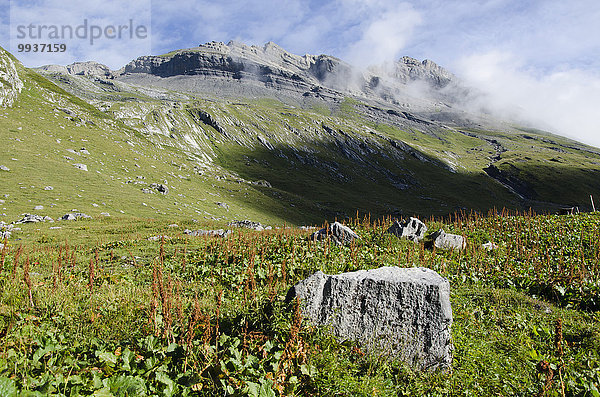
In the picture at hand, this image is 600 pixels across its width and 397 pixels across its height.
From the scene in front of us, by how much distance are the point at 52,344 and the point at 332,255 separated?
34.0 feet

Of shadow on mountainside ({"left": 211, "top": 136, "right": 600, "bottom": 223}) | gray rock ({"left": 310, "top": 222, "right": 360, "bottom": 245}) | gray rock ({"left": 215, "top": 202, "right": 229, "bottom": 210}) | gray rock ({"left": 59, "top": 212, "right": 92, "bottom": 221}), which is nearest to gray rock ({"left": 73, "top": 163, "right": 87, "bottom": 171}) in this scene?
gray rock ({"left": 215, "top": 202, "right": 229, "bottom": 210})

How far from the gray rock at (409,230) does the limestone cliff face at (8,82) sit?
309ft

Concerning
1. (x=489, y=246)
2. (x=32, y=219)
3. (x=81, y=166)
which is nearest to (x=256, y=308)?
(x=489, y=246)

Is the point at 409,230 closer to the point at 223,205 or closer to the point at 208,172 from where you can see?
the point at 223,205

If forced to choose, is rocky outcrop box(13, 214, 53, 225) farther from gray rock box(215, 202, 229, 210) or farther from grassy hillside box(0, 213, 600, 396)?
gray rock box(215, 202, 229, 210)

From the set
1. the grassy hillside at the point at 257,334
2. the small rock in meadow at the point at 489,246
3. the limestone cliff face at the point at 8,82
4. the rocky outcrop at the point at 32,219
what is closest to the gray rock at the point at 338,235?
the grassy hillside at the point at 257,334

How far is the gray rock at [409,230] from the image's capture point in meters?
18.5

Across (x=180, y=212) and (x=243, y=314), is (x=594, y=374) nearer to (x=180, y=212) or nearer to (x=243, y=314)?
(x=243, y=314)

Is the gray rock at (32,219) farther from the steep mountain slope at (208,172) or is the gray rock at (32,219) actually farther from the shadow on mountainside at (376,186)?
the shadow on mountainside at (376,186)

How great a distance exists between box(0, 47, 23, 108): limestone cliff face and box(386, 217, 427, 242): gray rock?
94162mm

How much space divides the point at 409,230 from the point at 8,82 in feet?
362

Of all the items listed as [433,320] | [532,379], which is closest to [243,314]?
[433,320]

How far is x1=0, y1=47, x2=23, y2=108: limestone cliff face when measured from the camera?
73.3m

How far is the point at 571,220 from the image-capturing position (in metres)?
21.1
